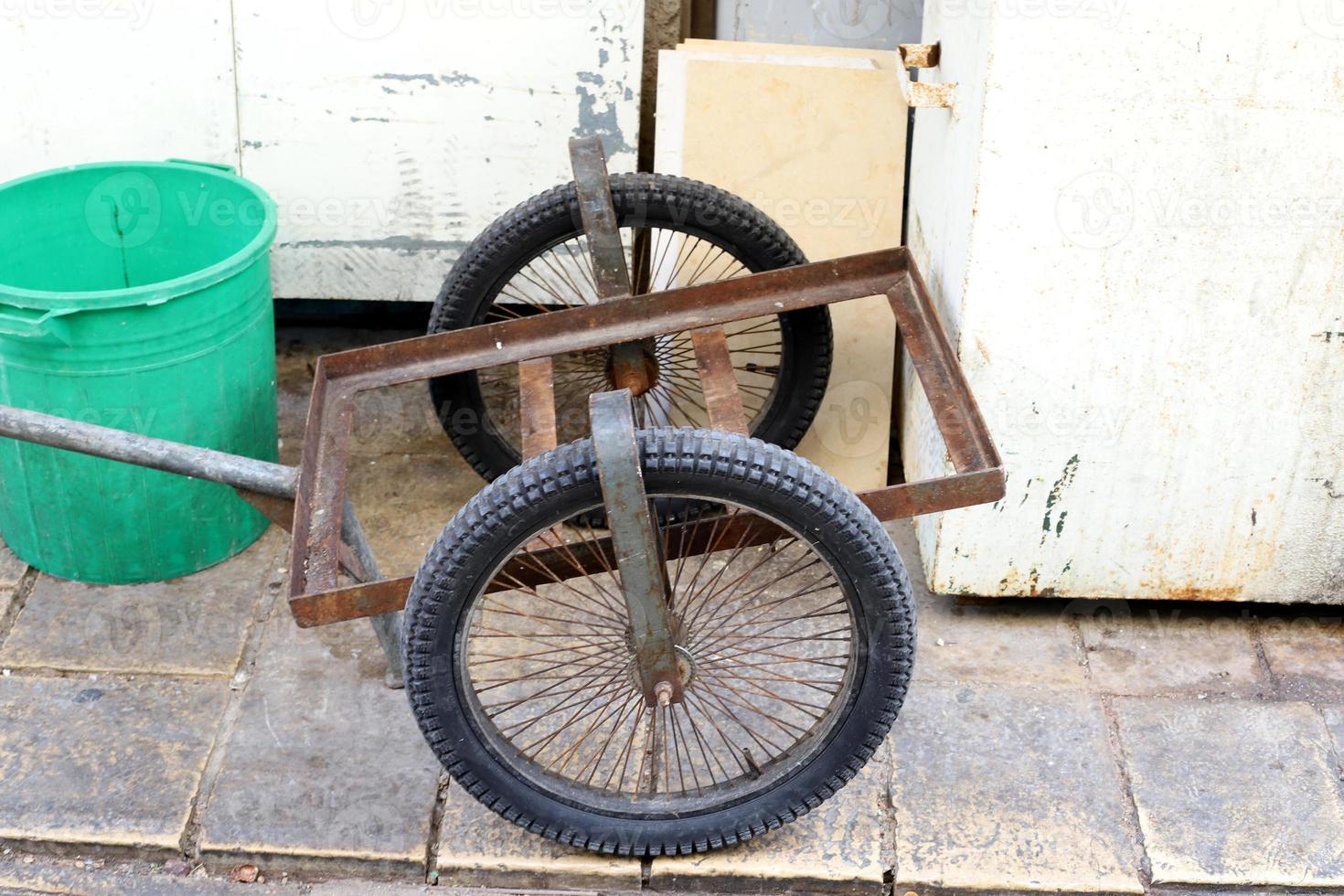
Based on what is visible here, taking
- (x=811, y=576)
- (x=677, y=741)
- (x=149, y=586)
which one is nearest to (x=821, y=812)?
(x=677, y=741)

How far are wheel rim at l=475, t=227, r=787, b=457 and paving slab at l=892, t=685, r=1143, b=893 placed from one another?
90 centimetres

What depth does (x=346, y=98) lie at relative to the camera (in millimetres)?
3783

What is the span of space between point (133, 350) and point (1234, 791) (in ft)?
7.90

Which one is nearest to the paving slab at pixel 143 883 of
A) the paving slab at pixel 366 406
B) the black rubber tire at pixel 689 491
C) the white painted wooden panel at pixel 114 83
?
the black rubber tire at pixel 689 491

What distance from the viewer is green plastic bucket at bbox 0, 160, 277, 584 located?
312 cm

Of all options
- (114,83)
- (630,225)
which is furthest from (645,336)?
(114,83)

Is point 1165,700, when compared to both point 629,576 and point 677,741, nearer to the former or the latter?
point 677,741

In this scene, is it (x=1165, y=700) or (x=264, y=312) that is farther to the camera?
(x=264, y=312)

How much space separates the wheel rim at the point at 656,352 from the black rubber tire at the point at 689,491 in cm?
97

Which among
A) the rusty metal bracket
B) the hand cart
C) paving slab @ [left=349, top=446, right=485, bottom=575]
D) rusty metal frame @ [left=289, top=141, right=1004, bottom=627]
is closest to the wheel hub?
the hand cart

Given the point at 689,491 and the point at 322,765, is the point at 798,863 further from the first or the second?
the point at 322,765

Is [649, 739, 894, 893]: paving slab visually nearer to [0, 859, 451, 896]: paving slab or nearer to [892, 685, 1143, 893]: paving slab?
[892, 685, 1143, 893]: paving slab

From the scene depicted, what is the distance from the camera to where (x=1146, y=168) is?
2.81 m

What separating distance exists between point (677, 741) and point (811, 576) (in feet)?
2.20
